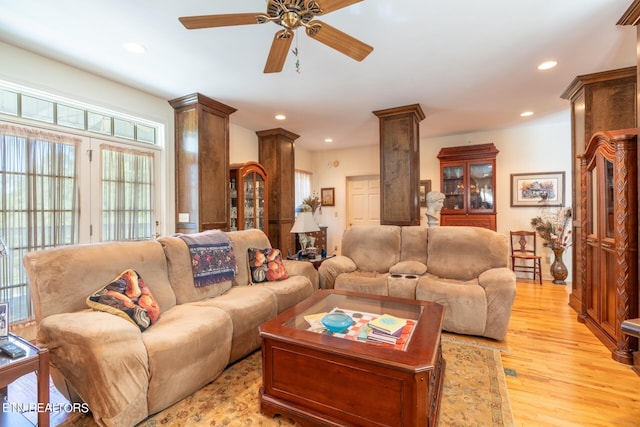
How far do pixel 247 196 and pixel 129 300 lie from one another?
265 cm

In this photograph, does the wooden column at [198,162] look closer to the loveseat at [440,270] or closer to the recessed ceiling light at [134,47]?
the recessed ceiling light at [134,47]

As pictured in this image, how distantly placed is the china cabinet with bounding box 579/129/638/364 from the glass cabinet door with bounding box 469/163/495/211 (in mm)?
2194

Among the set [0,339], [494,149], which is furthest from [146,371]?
[494,149]

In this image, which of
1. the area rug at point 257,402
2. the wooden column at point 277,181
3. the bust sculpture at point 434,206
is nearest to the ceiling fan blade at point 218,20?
the area rug at point 257,402

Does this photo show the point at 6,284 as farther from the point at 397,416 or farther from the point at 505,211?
the point at 505,211

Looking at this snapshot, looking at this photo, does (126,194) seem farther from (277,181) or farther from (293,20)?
(293,20)

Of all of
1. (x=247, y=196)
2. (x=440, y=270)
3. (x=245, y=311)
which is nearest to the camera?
(x=245, y=311)

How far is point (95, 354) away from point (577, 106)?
4.94m

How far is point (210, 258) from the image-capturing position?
8.71ft

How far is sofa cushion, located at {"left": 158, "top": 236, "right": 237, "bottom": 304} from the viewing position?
7.98 feet

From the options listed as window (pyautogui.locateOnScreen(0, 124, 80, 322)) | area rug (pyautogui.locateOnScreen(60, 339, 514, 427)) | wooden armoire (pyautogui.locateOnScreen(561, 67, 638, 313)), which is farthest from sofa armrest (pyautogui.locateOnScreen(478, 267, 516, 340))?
window (pyautogui.locateOnScreen(0, 124, 80, 322))

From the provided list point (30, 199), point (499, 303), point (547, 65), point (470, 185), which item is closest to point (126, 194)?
point (30, 199)

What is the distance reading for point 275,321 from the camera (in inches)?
73.4

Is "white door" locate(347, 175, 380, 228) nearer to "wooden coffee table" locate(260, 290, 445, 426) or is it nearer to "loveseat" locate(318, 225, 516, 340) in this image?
"loveseat" locate(318, 225, 516, 340)
